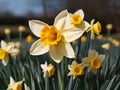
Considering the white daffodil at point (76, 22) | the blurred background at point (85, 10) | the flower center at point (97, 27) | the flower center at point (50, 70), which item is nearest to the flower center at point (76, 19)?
the white daffodil at point (76, 22)

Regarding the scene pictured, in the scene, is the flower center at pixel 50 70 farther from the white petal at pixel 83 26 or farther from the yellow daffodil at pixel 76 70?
the white petal at pixel 83 26

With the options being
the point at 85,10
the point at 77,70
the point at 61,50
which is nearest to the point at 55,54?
the point at 61,50

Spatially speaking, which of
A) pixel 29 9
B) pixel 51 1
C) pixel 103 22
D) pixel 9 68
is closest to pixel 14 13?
pixel 29 9

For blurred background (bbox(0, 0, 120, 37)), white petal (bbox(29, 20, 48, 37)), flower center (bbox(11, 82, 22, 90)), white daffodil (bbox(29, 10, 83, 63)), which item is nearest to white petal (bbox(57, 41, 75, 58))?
white daffodil (bbox(29, 10, 83, 63))

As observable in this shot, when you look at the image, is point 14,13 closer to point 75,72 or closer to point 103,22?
point 103,22

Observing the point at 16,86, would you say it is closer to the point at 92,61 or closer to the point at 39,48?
the point at 39,48
